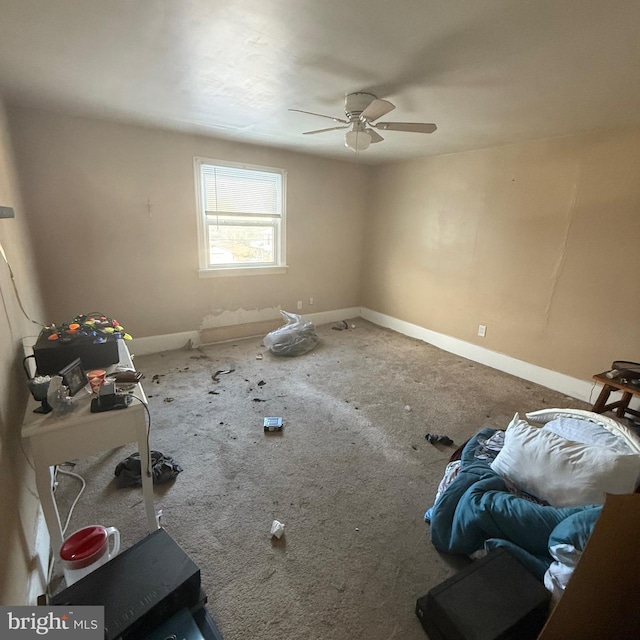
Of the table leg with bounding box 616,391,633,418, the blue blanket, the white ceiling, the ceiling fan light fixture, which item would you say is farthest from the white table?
the table leg with bounding box 616,391,633,418

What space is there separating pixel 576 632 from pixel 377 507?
942 mm

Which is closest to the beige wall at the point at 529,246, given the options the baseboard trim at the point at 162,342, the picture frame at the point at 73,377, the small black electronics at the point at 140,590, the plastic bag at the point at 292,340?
the plastic bag at the point at 292,340

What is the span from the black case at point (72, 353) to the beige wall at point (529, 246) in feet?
12.0

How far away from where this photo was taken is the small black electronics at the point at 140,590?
1.05 m

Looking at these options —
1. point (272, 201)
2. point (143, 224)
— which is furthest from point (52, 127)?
point (272, 201)

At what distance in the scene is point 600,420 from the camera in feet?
6.13

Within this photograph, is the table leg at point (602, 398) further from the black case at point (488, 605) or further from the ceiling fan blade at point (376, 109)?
the ceiling fan blade at point (376, 109)

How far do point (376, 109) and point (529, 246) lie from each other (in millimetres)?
2269

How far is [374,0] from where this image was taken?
51.2 inches

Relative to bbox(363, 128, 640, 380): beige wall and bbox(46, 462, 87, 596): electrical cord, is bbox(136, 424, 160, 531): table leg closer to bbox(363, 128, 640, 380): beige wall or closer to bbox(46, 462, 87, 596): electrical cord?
bbox(46, 462, 87, 596): electrical cord

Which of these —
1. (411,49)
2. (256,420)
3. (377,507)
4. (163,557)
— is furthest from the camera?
(256,420)

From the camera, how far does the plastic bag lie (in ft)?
12.7

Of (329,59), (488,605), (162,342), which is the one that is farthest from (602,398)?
(162,342)

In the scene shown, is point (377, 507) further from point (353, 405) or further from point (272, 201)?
point (272, 201)
